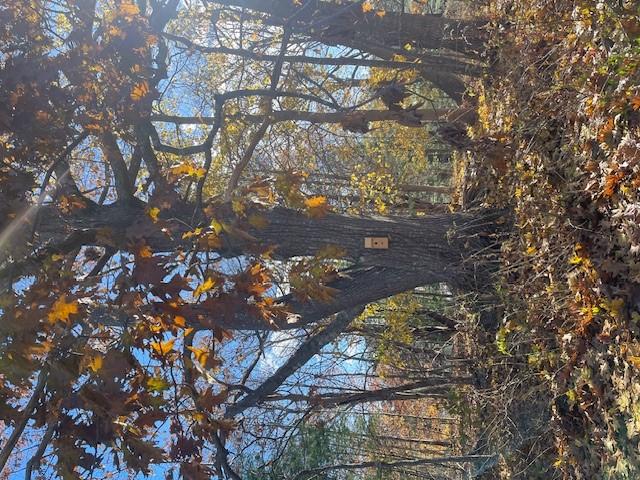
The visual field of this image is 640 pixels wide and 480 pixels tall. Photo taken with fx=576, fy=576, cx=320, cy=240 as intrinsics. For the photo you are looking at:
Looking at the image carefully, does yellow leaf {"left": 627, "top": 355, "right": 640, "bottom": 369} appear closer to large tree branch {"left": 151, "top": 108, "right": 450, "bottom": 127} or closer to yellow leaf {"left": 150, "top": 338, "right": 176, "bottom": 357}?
large tree branch {"left": 151, "top": 108, "right": 450, "bottom": 127}

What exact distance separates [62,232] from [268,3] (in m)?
3.31

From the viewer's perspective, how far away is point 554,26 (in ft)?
16.7

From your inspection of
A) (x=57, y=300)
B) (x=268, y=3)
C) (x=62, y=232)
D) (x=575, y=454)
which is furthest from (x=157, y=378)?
(x=268, y=3)

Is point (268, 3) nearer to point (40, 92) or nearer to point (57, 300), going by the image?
point (40, 92)

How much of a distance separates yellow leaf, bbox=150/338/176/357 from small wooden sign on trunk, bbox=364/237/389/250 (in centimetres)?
283

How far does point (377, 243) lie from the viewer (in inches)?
218

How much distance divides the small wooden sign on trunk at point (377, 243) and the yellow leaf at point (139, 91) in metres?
2.50

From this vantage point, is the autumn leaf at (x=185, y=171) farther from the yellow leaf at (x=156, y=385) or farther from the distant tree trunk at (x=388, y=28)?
the distant tree trunk at (x=388, y=28)

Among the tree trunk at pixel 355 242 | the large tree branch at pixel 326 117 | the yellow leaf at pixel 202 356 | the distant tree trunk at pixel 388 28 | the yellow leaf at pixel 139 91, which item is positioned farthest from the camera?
the distant tree trunk at pixel 388 28

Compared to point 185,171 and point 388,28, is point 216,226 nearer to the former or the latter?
point 185,171

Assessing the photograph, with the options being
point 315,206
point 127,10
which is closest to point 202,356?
point 315,206

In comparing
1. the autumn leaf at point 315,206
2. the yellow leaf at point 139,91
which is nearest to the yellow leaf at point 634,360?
the autumn leaf at point 315,206

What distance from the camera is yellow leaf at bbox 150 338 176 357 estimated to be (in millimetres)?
2961

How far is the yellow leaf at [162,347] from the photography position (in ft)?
9.71
